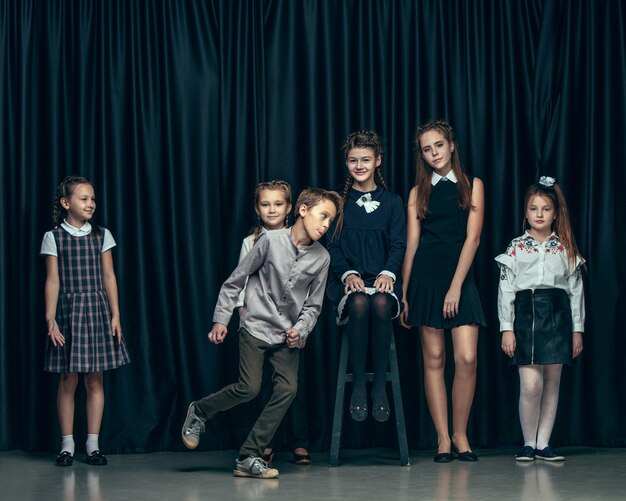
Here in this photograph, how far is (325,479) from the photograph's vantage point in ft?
11.6

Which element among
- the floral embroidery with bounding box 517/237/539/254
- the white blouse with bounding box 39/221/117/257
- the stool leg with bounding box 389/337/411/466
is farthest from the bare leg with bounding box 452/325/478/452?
the white blouse with bounding box 39/221/117/257

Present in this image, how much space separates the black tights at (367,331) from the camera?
3.70 m

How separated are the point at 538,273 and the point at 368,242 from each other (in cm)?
72

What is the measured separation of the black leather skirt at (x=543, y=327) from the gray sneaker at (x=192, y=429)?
4.37ft

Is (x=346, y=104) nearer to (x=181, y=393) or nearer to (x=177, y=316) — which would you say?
(x=177, y=316)

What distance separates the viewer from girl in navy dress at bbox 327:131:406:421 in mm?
3713

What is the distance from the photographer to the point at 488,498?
316 centimetres

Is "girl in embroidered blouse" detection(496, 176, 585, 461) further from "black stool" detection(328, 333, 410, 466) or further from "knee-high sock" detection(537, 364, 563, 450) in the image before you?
"black stool" detection(328, 333, 410, 466)

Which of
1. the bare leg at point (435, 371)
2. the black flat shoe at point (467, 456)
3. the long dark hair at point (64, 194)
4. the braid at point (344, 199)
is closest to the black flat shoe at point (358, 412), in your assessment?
the bare leg at point (435, 371)

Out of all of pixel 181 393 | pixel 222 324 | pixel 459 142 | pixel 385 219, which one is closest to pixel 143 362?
pixel 181 393

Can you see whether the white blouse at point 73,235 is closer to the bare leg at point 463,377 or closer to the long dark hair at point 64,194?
the long dark hair at point 64,194

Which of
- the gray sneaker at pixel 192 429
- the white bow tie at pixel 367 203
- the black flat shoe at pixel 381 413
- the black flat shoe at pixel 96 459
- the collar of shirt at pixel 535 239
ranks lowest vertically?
the black flat shoe at pixel 96 459

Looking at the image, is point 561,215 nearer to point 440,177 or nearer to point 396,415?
point 440,177

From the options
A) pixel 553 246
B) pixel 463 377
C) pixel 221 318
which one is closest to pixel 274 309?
pixel 221 318
